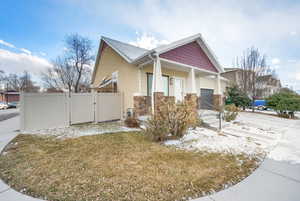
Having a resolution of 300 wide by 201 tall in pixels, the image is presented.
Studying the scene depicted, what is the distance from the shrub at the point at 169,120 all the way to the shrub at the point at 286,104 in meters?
11.9

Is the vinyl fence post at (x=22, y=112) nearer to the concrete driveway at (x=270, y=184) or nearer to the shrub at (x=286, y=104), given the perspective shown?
the concrete driveway at (x=270, y=184)

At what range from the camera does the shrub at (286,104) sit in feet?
35.9

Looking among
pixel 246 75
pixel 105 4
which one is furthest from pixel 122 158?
pixel 246 75

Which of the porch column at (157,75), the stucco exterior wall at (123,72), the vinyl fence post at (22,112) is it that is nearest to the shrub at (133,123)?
the stucco exterior wall at (123,72)

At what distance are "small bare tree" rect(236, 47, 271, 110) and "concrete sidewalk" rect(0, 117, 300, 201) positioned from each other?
607 inches

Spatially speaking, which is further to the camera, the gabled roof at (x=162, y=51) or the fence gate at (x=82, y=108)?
the fence gate at (x=82, y=108)

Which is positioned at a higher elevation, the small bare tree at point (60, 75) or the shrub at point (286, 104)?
the small bare tree at point (60, 75)

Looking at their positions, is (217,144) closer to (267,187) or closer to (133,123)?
(267,187)

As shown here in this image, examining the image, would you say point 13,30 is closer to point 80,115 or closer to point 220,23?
point 80,115

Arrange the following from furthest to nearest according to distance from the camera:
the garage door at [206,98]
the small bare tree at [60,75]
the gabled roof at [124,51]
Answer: the small bare tree at [60,75] → the garage door at [206,98] → the gabled roof at [124,51]

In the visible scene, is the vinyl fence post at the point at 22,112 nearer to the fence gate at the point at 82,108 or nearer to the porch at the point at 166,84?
the fence gate at the point at 82,108

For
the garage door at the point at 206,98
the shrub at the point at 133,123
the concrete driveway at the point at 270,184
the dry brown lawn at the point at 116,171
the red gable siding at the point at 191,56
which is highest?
the red gable siding at the point at 191,56

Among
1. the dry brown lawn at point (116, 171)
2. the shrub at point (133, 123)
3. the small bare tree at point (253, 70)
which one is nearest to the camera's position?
the dry brown lawn at point (116, 171)

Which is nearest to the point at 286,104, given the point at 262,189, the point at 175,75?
the point at 175,75
